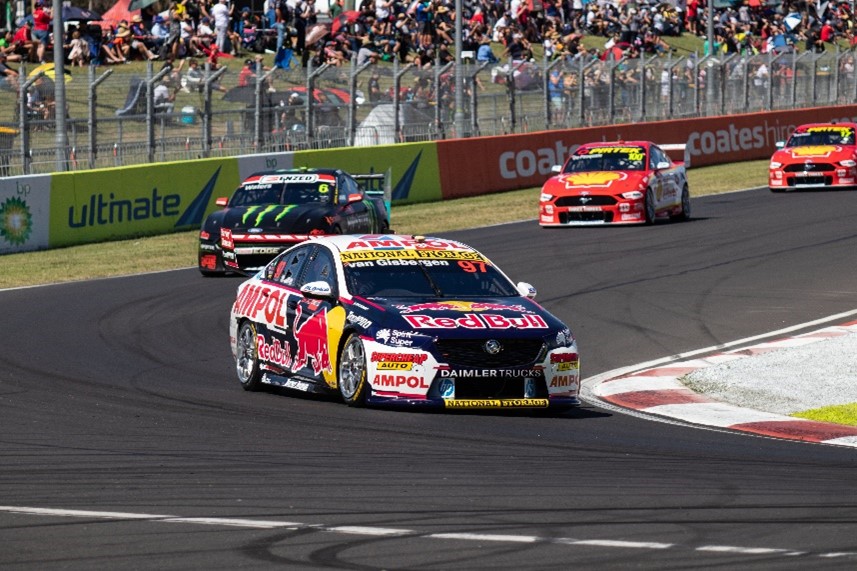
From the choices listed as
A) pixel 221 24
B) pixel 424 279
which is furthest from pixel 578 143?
pixel 424 279

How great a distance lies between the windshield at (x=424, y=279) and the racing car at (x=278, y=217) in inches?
327

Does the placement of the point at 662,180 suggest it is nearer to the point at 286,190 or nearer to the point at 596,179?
the point at 596,179

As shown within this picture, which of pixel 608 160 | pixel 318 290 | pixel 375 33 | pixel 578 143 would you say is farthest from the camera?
pixel 375 33

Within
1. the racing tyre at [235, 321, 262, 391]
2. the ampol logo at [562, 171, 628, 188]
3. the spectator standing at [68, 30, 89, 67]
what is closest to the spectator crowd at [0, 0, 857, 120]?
the spectator standing at [68, 30, 89, 67]

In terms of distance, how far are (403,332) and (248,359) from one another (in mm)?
2106

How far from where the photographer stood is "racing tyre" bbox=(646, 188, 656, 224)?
26344 millimetres

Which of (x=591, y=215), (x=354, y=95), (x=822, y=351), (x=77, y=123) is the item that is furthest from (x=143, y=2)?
(x=822, y=351)

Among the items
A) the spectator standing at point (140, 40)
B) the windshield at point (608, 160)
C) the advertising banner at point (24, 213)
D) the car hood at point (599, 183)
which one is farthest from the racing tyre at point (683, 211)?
the spectator standing at point (140, 40)

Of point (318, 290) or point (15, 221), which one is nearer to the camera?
point (318, 290)

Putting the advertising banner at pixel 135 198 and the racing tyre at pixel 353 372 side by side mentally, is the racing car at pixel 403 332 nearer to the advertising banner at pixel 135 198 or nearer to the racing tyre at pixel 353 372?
the racing tyre at pixel 353 372

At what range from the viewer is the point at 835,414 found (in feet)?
37.2

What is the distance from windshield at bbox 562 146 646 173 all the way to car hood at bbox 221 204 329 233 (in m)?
7.21

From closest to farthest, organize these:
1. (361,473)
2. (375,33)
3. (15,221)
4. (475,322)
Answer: (361,473), (475,322), (15,221), (375,33)

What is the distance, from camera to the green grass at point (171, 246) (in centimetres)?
2156
